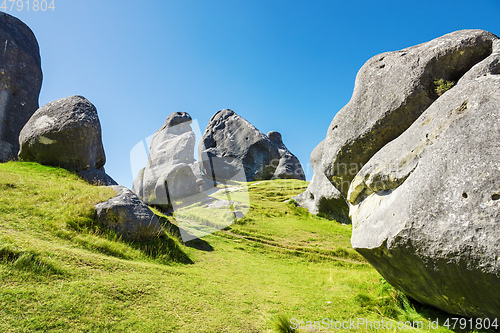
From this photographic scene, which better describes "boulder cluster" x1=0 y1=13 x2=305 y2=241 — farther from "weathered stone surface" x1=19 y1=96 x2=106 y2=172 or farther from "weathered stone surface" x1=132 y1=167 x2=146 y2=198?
"weathered stone surface" x1=132 y1=167 x2=146 y2=198

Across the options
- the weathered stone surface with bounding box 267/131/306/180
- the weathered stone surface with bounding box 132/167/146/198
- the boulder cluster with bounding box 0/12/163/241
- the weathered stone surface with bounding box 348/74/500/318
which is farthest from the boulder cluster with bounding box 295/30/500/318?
the weathered stone surface with bounding box 267/131/306/180

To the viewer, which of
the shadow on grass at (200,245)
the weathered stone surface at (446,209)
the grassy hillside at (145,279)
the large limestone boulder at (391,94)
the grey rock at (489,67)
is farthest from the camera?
the shadow on grass at (200,245)

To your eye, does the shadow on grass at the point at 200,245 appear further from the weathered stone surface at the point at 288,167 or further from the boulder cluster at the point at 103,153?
the weathered stone surface at the point at 288,167

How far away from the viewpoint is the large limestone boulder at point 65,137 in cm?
1568

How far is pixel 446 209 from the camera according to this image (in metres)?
5.59

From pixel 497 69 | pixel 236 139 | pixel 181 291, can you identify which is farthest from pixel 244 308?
pixel 236 139

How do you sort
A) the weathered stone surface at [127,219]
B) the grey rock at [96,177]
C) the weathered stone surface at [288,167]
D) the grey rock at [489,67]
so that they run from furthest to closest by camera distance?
1. the weathered stone surface at [288,167]
2. the grey rock at [96,177]
3. the weathered stone surface at [127,219]
4. the grey rock at [489,67]

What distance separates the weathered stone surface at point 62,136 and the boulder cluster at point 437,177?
1379 centimetres

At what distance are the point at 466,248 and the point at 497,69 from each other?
16.7 feet

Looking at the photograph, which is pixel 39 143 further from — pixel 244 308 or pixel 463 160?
pixel 463 160

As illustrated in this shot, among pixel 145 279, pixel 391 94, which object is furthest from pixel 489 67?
pixel 145 279

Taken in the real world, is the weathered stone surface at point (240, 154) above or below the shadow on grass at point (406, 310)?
above

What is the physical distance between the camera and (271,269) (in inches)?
460

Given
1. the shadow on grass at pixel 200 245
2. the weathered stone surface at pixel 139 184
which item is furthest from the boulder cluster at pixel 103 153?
the shadow on grass at pixel 200 245
